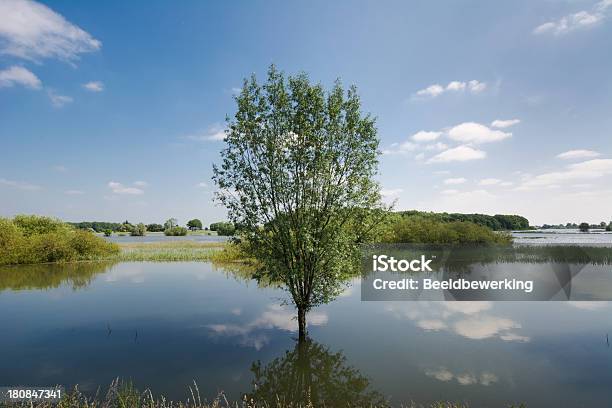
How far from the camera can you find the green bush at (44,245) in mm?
50938

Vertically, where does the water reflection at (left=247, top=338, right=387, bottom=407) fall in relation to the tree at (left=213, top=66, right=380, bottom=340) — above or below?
below

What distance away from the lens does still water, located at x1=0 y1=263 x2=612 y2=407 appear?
43.5 feet

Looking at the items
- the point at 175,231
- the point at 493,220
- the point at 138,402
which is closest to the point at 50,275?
the point at 138,402

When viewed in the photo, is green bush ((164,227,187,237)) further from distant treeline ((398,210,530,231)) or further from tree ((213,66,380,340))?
tree ((213,66,380,340))

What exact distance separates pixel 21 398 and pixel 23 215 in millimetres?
74571

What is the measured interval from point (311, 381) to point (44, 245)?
56515 mm

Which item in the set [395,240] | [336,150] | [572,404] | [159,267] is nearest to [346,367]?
[572,404]

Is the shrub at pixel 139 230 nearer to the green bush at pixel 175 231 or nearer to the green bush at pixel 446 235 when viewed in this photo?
the green bush at pixel 175 231

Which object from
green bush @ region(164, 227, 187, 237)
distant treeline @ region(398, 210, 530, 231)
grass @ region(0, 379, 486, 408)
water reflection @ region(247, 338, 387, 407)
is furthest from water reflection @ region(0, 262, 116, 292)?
green bush @ region(164, 227, 187, 237)

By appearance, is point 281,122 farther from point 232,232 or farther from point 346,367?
point 346,367

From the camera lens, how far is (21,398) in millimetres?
12172

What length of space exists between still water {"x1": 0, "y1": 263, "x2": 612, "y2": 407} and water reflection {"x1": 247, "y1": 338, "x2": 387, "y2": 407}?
79mm

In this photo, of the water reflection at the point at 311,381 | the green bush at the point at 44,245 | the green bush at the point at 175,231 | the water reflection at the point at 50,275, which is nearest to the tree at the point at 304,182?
the water reflection at the point at 311,381

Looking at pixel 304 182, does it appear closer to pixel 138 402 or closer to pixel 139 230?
pixel 138 402
